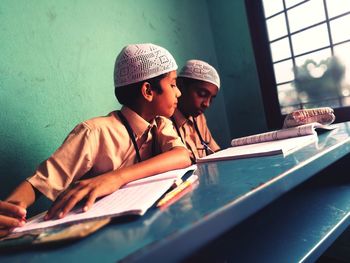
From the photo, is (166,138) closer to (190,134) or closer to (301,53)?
(190,134)

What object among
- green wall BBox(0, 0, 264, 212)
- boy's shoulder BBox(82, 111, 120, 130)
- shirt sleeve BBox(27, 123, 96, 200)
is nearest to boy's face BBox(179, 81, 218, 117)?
green wall BBox(0, 0, 264, 212)

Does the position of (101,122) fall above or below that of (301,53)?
below

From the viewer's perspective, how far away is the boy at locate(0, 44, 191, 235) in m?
0.65

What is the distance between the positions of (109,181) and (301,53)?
57.9 inches

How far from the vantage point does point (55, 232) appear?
42cm

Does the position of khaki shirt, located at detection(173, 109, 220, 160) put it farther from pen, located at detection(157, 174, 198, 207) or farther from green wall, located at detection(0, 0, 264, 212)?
pen, located at detection(157, 174, 198, 207)

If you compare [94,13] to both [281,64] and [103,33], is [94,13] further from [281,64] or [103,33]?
[281,64]

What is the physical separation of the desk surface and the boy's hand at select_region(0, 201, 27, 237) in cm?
12

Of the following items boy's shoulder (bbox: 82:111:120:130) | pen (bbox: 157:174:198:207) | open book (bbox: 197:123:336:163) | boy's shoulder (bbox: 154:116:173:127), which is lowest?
open book (bbox: 197:123:336:163)

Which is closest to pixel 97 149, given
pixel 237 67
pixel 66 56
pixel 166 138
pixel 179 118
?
pixel 166 138

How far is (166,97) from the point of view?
1.02 metres

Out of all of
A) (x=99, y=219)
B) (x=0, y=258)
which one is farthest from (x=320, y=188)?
(x=0, y=258)

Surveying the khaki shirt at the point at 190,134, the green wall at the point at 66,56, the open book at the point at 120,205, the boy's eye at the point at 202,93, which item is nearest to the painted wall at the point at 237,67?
the green wall at the point at 66,56

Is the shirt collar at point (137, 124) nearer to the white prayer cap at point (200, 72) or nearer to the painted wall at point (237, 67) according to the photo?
the white prayer cap at point (200, 72)
